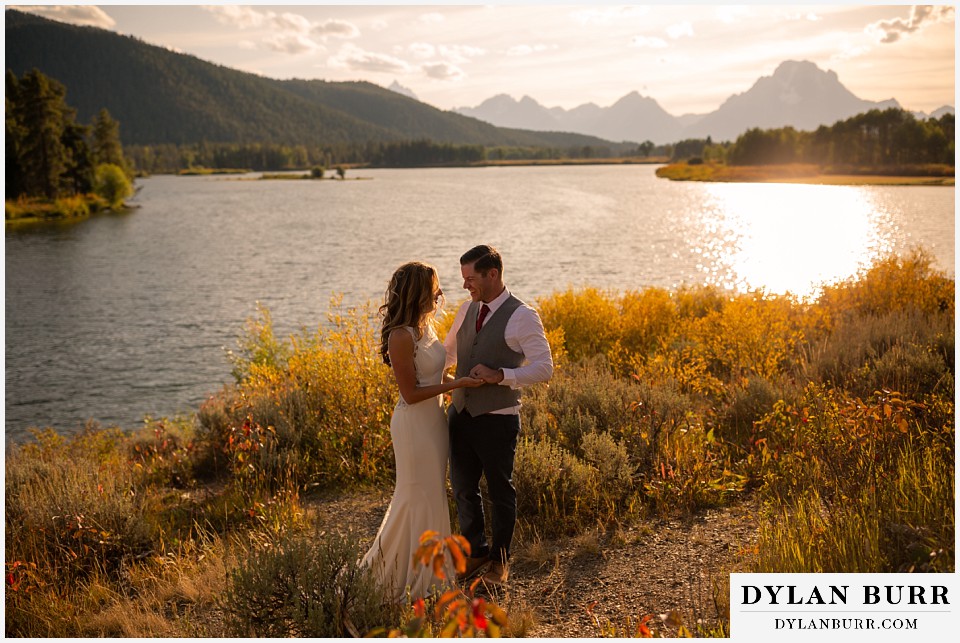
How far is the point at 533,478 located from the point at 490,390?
161cm

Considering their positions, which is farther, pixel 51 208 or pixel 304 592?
pixel 51 208

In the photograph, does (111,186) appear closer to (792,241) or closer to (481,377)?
(792,241)

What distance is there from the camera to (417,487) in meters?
4.70

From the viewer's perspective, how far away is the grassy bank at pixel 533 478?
160 inches

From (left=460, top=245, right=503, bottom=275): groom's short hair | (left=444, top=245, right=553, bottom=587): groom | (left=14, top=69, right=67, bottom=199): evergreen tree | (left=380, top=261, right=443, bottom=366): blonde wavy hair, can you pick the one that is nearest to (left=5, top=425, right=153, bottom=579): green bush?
(left=444, top=245, right=553, bottom=587): groom

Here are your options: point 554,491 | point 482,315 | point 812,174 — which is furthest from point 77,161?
point 812,174

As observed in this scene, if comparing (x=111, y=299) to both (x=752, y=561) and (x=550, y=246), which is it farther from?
(x=752, y=561)

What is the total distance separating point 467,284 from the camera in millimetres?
4410

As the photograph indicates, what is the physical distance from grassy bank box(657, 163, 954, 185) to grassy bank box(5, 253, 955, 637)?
5593 centimetres

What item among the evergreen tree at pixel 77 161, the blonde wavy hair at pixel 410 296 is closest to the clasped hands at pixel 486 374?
the blonde wavy hair at pixel 410 296

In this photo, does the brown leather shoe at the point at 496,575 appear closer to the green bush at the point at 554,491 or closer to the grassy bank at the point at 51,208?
the green bush at the point at 554,491

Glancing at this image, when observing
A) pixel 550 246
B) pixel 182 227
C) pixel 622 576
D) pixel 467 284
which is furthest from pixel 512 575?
pixel 182 227

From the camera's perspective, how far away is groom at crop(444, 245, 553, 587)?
14.4 ft

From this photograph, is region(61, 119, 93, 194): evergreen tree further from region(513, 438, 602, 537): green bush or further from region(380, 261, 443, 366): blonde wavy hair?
region(380, 261, 443, 366): blonde wavy hair
